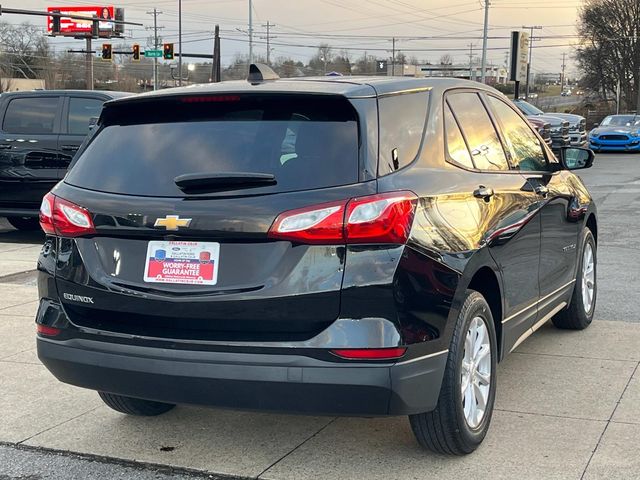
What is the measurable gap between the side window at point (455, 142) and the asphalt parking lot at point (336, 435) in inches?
53.4

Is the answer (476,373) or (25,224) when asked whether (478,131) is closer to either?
(476,373)

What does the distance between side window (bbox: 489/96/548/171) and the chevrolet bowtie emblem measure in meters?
2.22

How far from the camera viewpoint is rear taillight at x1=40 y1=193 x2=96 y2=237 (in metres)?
3.65

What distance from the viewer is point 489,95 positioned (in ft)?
16.4

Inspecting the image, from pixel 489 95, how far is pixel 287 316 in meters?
2.34

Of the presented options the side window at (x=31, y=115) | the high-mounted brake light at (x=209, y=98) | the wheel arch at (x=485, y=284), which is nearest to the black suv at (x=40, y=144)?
the side window at (x=31, y=115)

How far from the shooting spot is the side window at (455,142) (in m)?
4.10

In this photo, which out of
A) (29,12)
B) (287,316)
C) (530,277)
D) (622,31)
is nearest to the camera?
(287,316)

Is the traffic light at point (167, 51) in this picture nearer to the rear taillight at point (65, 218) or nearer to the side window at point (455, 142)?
the side window at point (455, 142)

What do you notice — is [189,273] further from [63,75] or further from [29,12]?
[63,75]

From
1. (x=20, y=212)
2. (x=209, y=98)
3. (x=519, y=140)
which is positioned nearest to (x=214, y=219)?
(x=209, y=98)

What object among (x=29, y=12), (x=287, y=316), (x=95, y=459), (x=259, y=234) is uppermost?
(x=29, y=12)

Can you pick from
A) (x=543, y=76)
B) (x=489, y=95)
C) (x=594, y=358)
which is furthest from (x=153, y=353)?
(x=543, y=76)

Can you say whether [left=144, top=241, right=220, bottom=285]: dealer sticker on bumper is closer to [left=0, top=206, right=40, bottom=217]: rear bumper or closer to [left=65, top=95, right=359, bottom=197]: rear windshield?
[left=65, top=95, right=359, bottom=197]: rear windshield
